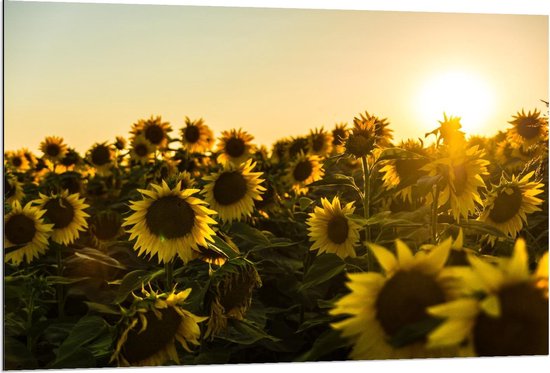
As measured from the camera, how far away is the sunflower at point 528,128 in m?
2.79

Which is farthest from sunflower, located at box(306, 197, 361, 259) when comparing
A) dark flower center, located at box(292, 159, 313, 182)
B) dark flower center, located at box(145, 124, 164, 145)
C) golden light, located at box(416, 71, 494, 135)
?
dark flower center, located at box(145, 124, 164, 145)

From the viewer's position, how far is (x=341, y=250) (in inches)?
93.0

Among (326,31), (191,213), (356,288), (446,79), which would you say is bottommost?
(356,288)

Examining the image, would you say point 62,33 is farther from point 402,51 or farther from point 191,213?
point 402,51

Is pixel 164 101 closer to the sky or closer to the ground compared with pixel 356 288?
closer to the sky

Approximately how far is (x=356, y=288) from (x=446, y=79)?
75.9 inches

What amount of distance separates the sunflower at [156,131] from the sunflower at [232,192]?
0.93 metres

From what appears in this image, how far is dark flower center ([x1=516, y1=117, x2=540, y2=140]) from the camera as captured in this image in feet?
9.14

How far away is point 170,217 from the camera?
2180 millimetres

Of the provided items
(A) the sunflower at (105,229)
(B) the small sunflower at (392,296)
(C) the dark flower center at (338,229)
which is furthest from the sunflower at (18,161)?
(B) the small sunflower at (392,296)

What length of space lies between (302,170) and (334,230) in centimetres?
128

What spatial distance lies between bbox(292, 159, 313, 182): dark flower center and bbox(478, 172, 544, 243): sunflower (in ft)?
4.46

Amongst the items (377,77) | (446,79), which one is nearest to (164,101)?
(377,77)

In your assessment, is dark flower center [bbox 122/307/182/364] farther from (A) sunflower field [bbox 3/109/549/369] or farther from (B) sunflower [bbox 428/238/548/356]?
(B) sunflower [bbox 428/238/548/356]
